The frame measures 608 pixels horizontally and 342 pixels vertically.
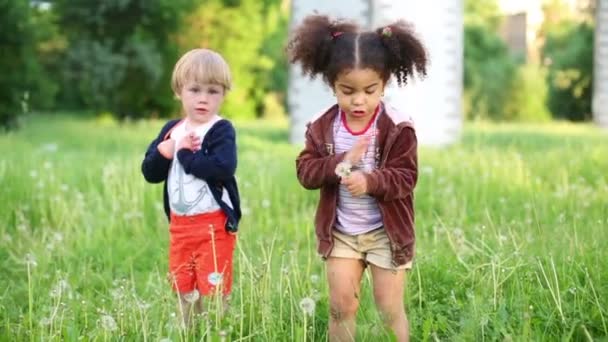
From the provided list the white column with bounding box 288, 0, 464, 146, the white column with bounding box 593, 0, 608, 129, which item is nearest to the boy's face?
the white column with bounding box 288, 0, 464, 146

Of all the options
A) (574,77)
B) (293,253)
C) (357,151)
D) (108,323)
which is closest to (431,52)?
(293,253)

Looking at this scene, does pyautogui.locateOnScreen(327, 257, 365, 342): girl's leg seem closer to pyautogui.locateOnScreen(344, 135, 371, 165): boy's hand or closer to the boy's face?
pyautogui.locateOnScreen(344, 135, 371, 165): boy's hand

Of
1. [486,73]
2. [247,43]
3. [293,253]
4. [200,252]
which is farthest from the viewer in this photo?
[486,73]

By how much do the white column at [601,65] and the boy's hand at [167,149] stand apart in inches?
495

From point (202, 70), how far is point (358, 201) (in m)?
0.91

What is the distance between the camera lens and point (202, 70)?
3.79 m

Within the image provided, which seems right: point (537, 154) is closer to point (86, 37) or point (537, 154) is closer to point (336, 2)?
point (336, 2)

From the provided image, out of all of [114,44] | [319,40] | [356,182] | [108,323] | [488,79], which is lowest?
[108,323]

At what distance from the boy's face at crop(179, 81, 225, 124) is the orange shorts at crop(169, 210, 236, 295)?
16.6 inches

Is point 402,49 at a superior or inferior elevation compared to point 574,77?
superior

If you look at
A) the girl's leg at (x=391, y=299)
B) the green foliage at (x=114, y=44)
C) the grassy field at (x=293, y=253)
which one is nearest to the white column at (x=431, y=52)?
the grassy field at (x=293, y=253)

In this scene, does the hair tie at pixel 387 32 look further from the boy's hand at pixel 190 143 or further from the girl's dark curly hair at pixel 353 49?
the boy's hand at pixel 190 143

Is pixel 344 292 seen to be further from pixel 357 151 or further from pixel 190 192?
pixel 190 192

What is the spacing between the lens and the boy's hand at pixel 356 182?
3168 millimetres
